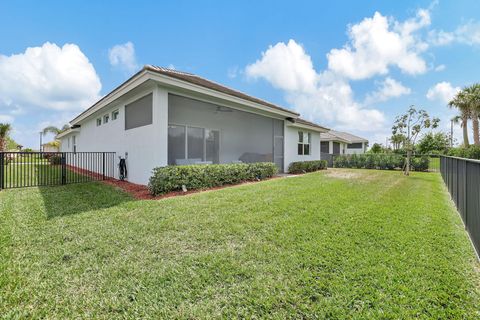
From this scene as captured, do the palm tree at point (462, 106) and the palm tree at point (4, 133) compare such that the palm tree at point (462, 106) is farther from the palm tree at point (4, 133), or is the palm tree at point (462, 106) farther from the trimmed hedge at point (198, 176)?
the palm tree at point (4, 133)

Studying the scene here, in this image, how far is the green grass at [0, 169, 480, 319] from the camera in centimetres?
224

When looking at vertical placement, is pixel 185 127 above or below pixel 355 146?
below

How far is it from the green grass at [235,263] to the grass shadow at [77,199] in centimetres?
16

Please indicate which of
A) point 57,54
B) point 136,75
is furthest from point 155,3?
point 57,54

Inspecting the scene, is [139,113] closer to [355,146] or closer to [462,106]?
[355,146]

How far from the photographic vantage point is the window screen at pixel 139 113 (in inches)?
344

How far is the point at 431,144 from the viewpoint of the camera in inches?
1331

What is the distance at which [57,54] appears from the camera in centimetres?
1317

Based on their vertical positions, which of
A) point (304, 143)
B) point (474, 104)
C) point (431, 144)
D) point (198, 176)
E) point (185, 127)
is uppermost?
point (474, 104)

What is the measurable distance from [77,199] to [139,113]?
4190 mm

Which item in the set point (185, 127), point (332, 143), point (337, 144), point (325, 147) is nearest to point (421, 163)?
point (332, 143)

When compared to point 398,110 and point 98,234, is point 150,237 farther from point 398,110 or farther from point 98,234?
point 398,110

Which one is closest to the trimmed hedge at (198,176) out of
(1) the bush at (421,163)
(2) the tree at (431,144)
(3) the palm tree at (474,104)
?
(1) the bush at (421,163)

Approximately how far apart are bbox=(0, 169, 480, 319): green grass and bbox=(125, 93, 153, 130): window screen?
441 centimetres
